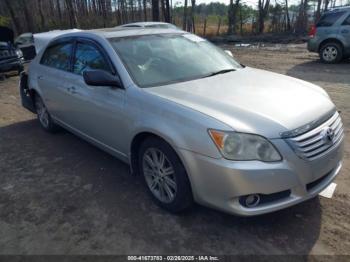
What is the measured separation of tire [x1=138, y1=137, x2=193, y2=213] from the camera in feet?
10.1

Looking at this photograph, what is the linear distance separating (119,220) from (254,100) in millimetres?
1650

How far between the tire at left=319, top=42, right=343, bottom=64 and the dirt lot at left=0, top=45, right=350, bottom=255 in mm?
8040

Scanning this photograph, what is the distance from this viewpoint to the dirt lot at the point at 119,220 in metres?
2.95

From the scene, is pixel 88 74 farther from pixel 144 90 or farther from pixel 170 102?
pixel 170 102

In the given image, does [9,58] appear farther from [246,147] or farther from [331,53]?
[246,147]

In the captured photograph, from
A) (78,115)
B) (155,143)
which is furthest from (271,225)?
(78,115)

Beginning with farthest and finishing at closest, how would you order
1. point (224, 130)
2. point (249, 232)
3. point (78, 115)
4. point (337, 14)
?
1. point (337, 14)
2. point (78, 115)
3. point (249, 232)
4. point (224, 130)

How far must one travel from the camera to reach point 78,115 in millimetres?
4500

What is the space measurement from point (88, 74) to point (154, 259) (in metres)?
1.89

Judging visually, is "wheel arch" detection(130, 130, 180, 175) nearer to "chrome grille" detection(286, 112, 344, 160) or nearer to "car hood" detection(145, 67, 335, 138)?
"car hood" detection(145, 67, 335, 138)

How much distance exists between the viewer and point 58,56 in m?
5.06

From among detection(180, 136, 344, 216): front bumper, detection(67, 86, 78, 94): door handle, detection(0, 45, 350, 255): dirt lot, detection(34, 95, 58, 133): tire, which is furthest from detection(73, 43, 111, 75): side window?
detection(180, 136, 344, 216): front bumper

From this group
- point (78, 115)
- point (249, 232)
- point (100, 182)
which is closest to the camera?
point (249, 232)

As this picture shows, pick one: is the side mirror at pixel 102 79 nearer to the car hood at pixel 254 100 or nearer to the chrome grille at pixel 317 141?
the car hood at pixel 254 100
